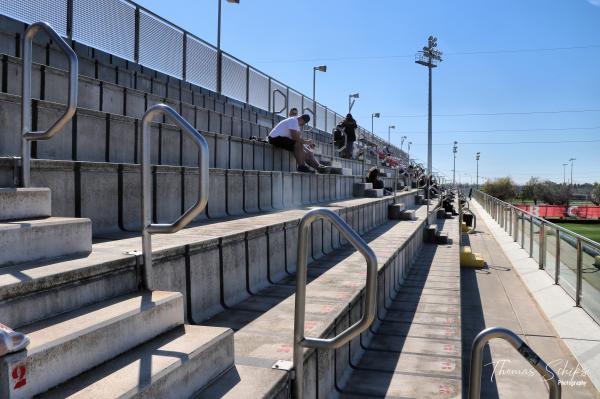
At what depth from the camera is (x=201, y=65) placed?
1223 cm

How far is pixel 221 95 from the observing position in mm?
13109

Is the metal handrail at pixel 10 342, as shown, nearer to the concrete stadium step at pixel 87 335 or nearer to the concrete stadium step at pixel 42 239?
the concrete stadium step at pixel 87 335

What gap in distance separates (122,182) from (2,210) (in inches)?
61.3

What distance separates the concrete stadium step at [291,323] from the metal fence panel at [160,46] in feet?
21.9

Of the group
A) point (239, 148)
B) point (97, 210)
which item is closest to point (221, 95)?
point (239, 148)

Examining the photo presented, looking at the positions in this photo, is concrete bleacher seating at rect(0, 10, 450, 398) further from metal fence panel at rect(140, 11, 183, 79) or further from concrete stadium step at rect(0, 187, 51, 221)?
metal fence panel at rect(140, 11, 183, 79)

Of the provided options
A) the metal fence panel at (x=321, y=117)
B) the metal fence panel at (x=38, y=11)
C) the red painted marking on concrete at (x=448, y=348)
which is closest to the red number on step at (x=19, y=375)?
the red painted marking on concrete at (x=448, y=348)

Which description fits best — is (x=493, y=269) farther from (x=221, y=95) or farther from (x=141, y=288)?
(x=141, y=288)

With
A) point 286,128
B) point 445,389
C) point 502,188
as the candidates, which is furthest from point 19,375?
point 502,188

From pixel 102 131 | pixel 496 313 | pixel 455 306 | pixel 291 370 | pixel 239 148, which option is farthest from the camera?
pixel 496 313

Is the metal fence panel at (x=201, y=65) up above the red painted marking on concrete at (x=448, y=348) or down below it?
above

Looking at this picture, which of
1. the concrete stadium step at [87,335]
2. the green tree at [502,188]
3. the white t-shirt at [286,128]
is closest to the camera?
the concrete stadium step at [87,335]

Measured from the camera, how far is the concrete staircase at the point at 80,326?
1.82m

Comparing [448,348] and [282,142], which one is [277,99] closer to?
[282,142]
